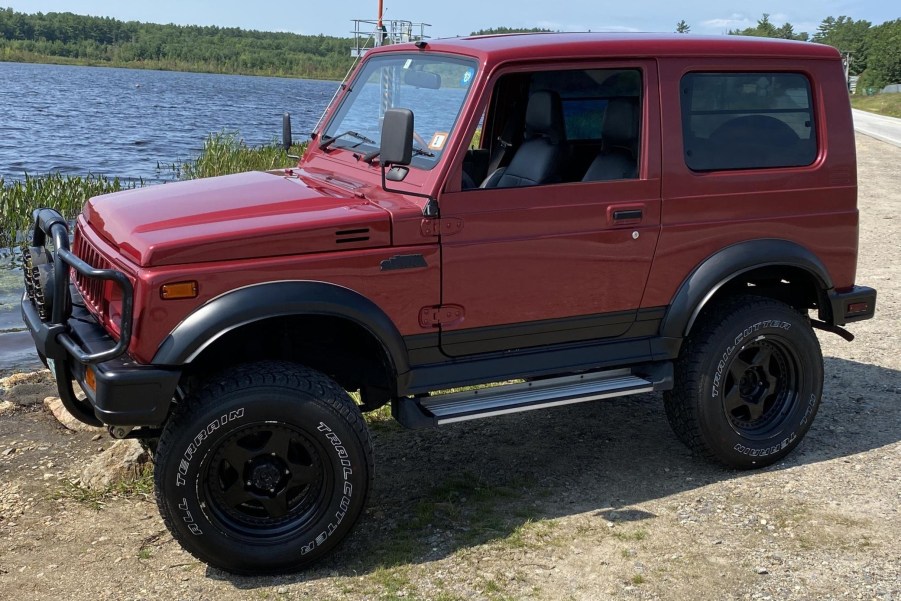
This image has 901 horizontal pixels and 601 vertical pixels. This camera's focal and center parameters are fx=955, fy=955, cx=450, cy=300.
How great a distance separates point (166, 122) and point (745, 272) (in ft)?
130

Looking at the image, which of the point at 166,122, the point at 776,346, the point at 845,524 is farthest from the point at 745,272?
the point at 166,122

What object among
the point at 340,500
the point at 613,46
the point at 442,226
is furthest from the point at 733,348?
the point at 340,500

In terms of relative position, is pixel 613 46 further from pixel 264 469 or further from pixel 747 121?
pixel 264 469

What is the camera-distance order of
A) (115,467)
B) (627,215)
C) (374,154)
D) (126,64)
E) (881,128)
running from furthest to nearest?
(126,64) < (881,128) < (115,467) < (374,154) < (627,215)

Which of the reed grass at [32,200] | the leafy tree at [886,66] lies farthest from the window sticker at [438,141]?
the leafy tree at [886,66]

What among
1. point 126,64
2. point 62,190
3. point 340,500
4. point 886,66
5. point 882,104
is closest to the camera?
point 340,500

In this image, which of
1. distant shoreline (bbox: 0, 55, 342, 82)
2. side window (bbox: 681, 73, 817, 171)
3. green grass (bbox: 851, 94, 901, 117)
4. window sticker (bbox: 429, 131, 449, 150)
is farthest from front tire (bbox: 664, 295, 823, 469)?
distant shoreline (bbox: 0, 55, 342, 82)

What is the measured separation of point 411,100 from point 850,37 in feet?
367

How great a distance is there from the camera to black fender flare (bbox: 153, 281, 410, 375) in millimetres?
3762

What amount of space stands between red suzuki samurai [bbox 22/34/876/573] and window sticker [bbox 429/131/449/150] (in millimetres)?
14

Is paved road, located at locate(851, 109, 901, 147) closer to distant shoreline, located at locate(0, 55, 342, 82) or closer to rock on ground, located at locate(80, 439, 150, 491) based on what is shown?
rock on ground, located at locate(80, 439, 150, 491)

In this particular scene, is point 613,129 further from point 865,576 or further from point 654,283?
point 865,576

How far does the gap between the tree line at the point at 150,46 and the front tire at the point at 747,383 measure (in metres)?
113

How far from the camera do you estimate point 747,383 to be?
5273 millimetres
